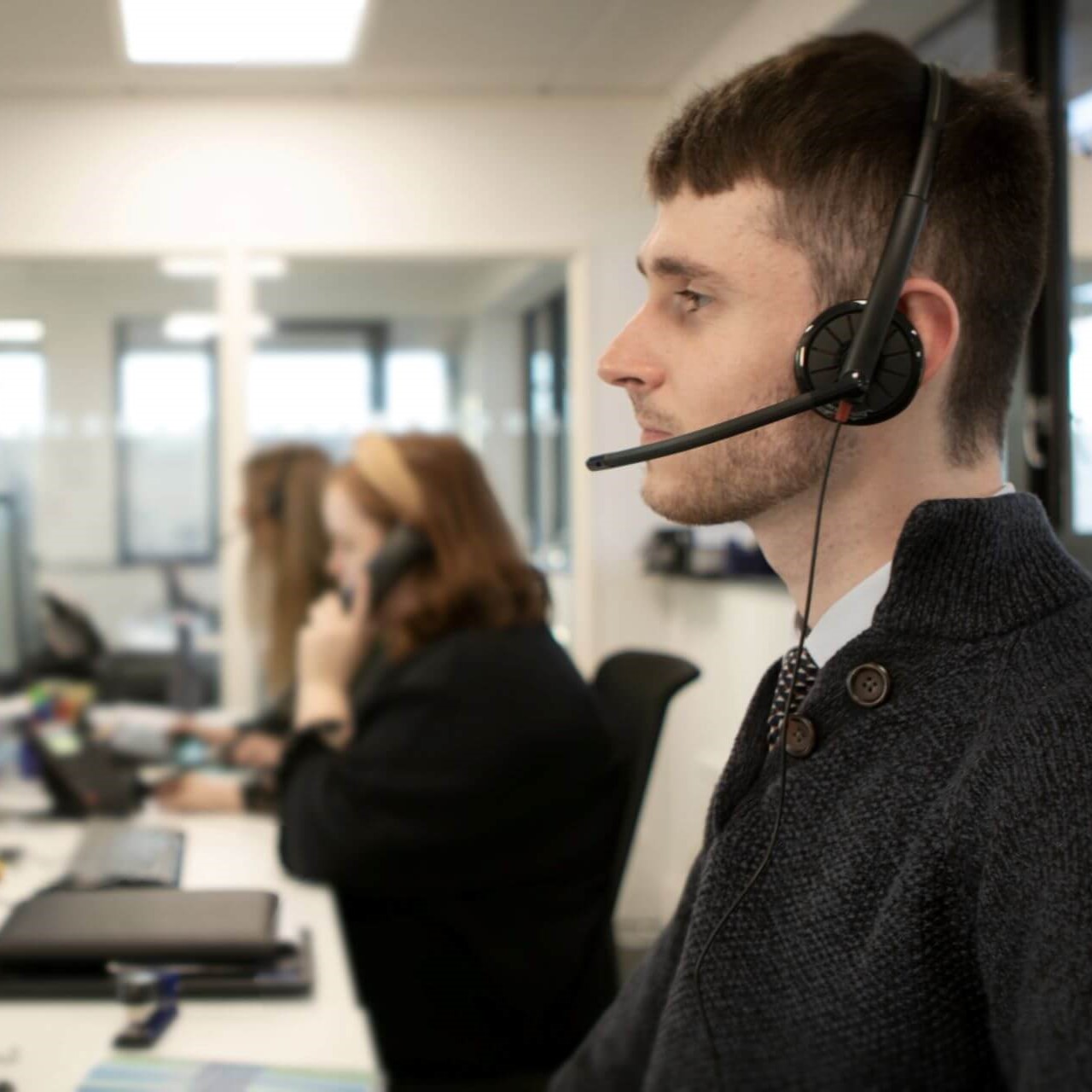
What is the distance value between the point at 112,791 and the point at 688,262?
4.27 feet

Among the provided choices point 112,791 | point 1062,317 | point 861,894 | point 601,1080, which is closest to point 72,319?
point 112,791

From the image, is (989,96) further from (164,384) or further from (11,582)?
(164,384)

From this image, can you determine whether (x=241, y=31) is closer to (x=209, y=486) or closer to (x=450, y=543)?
(x=450, y=543)

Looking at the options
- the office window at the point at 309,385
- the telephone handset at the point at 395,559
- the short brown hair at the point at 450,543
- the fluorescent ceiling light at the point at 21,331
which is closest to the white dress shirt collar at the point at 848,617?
the fluorescent ceiling light at the point at 21,331

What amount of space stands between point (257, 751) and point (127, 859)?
824 millimetres

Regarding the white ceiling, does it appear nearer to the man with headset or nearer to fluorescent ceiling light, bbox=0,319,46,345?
fluorescent ceiling light, bbox=0,319,46,345

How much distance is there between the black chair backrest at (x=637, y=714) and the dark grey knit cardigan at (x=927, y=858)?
0.64 meters

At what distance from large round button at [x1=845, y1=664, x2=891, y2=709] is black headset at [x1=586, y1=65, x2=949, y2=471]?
0.41 ft

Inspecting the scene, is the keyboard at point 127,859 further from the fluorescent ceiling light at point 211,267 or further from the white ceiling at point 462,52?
the fluorescent ceiling light at point 211,267

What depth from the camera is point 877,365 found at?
2.07ft

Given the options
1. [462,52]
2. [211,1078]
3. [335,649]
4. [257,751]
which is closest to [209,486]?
[257,751]

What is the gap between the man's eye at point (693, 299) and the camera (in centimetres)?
69

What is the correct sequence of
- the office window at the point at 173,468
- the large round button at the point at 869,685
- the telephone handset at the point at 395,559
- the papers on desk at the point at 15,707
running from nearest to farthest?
the large round button at the point at 869,685, the papers on desk at the point at 15,707, the telephone handset at the point at 395,559, the office window at the point at 173,468

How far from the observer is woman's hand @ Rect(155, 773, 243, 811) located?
1728mm
